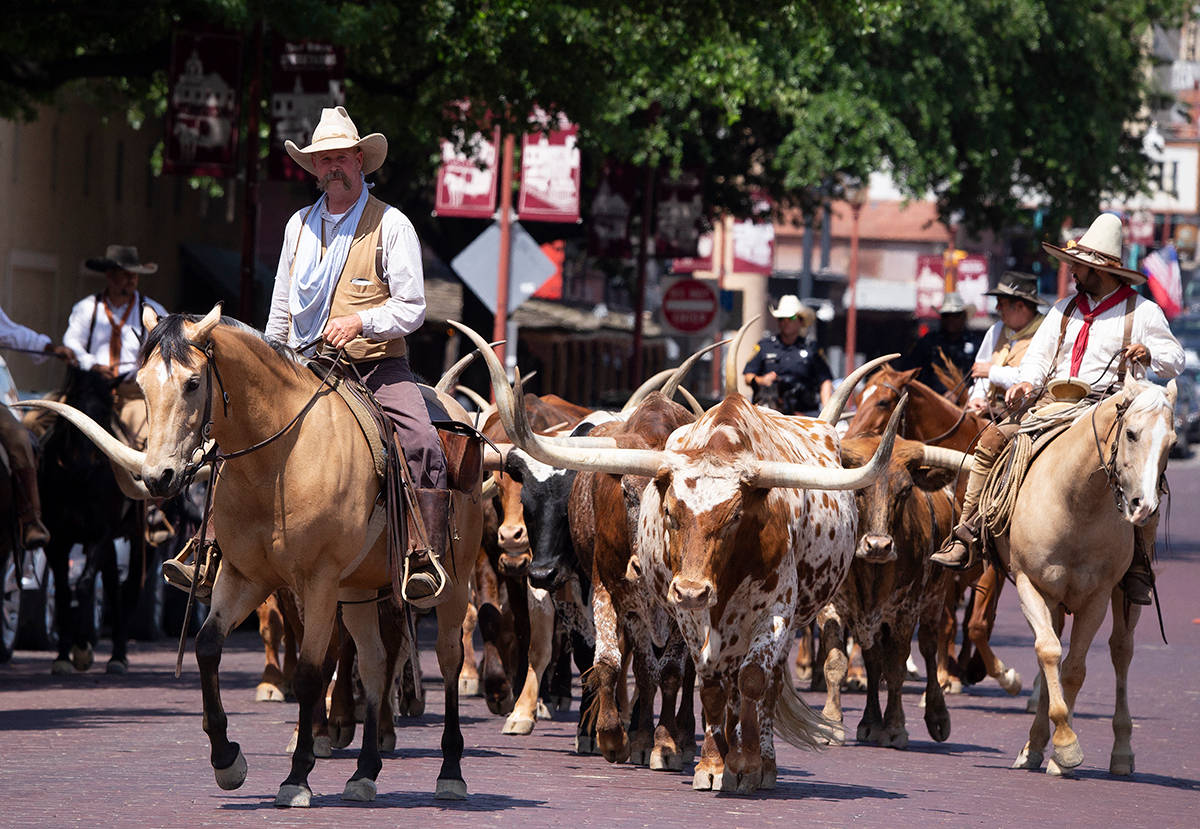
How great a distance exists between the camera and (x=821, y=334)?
63594mm

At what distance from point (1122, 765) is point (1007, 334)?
482cm

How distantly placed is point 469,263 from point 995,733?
1106 centimetres

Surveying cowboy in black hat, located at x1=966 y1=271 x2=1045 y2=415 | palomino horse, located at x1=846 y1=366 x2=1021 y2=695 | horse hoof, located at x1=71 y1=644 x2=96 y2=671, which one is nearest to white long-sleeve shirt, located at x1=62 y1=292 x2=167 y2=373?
horse hoof, located at x1=71 y1=644 x2=96 y2=671

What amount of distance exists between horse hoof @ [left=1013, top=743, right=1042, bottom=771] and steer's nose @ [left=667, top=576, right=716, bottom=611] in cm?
279

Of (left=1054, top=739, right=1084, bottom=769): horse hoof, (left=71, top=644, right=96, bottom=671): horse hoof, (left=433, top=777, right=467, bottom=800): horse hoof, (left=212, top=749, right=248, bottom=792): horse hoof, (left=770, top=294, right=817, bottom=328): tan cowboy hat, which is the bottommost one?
(left=71, top=644, right=96, bottom=671): horse hoof

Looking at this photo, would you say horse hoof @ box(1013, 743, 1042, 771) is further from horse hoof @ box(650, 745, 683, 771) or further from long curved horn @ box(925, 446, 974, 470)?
long curved horn @ box(925, 446, 974, 470)

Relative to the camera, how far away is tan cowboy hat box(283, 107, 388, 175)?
981 cm

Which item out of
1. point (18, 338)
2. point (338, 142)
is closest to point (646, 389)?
point (18, 338)

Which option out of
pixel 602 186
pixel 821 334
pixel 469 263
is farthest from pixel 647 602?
pixel 821 334

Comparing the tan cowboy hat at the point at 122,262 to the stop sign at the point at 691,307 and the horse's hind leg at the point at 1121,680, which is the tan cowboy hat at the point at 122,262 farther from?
the stop sign at the point at 691,307

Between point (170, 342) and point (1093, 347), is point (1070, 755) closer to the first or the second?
point (1093, 347)

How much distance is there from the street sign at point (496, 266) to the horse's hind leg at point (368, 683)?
1301cm

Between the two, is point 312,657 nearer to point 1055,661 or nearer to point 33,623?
point 1055,661

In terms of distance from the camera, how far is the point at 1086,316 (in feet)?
39.3
